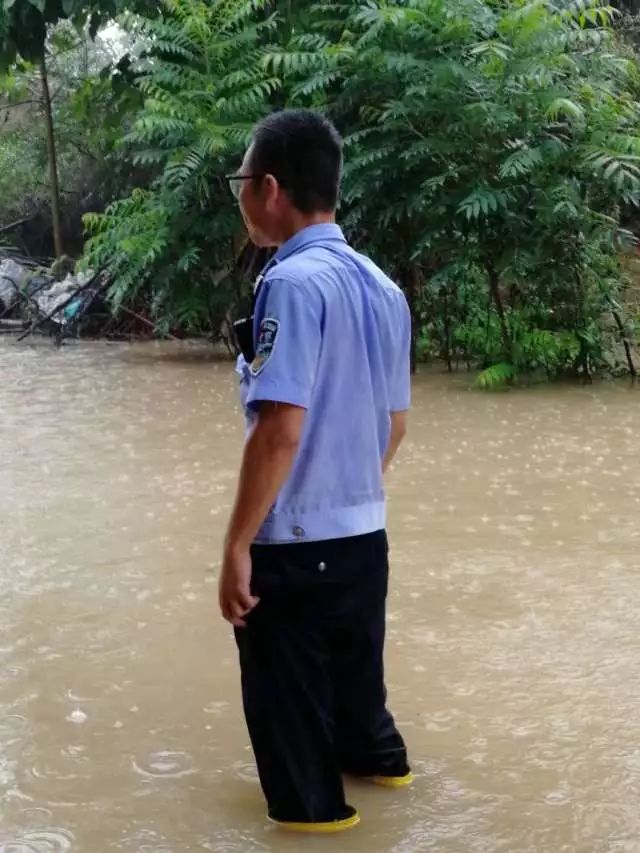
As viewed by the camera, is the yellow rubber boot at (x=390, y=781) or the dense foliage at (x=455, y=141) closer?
the yellow rubber boot at (x=390, y=781)

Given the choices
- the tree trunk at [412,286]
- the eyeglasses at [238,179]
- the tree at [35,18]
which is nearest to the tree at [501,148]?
the tree trunk at [412,286]

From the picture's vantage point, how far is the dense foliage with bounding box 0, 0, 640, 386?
866 centimetres

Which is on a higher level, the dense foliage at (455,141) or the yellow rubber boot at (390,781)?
the dense foliage at (455,141)

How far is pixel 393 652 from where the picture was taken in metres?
3.46

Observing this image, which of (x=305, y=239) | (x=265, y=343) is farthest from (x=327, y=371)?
(x=305, y=239)

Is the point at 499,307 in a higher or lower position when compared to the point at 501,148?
lower

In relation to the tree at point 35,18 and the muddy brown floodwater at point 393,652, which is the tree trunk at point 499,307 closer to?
the muddy brown floodwater at point 393,652

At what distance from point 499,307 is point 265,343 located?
25.1 ft

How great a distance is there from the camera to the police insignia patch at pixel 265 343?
2078mm

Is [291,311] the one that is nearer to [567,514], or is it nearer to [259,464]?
[259,464]

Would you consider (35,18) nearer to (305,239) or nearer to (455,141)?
(305,239)

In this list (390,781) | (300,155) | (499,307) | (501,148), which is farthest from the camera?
(499,307)

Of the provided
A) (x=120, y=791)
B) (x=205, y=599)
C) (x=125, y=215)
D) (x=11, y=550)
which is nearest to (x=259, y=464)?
(x=120, y=791)

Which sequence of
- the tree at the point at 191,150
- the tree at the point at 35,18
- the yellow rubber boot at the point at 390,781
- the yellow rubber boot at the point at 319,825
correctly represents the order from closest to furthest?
1. the yellow rubber boot at the point at 319,825
2. the yellow rubber boot at the point at 390,781
3. the tree at the point at 35,18
4. the tree at the point at 191,150
